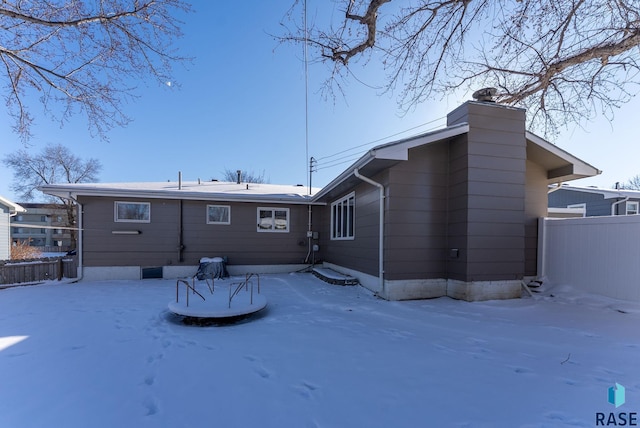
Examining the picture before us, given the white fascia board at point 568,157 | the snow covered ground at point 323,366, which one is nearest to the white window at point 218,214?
the snow covered ground at point 323,366

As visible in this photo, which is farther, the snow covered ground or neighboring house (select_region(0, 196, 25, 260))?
neighboring house (select_region(0, 196, 25, 260))

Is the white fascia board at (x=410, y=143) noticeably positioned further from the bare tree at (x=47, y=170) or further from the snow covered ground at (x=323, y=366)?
the bare tree at (x=47, y=170)

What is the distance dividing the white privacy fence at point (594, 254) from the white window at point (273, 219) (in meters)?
7.31

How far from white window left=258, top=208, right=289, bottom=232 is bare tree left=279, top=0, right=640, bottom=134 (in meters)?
5.01

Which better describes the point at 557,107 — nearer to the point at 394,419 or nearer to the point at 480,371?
the point at 480,371

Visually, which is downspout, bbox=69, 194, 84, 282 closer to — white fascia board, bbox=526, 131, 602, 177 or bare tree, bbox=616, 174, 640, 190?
white fascia board, bbox=526, 131, 602, 177

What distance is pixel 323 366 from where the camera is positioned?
291cm

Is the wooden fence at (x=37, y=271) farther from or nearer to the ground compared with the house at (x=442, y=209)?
nearer to the ground

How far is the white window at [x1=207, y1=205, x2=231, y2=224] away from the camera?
30.6ft

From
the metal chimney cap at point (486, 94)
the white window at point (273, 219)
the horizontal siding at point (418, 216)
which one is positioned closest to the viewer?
the horizontal siding at point (418, 216)

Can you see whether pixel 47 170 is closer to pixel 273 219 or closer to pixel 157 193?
pixel 157 193

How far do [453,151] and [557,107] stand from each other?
8.66 ft

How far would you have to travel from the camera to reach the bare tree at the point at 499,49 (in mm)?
4684

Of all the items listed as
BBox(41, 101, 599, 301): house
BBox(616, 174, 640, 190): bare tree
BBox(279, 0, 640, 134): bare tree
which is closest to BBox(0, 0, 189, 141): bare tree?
BBox(279, 0, 640, 134): bare tree
